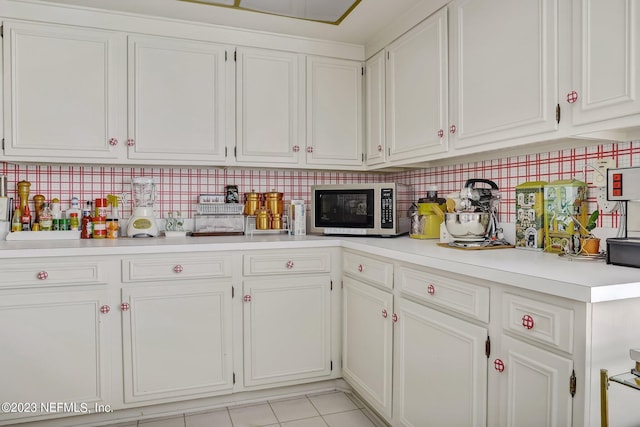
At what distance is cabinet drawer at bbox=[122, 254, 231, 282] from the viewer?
83.6 inches

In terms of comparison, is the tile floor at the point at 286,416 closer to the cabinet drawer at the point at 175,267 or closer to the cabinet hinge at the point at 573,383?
the cabinet drawer at the point at 175,267

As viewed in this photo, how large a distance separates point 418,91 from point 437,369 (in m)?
1.41

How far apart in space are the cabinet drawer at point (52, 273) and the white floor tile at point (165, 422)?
76 centimetres

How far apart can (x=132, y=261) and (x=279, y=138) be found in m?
1.14

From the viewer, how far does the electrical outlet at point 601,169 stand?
164 centimetres

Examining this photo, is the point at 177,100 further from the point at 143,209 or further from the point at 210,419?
the point at 210,419

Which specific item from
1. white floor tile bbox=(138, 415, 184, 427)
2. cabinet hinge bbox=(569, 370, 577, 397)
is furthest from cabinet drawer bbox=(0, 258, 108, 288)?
cabinet hinge bbox=(569, 370, 577, 397)

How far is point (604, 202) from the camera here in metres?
1.65

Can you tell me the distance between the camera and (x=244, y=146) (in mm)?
2637

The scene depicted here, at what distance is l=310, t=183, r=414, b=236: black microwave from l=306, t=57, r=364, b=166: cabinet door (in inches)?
11.3

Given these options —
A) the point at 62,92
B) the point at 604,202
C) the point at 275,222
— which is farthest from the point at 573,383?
the point at 62,92

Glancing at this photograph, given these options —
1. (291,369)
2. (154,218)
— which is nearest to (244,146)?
(154,218)

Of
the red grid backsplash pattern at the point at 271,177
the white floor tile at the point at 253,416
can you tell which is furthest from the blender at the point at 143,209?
the white floor tile at the point at 253,416

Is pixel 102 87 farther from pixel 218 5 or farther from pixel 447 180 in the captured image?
pixel 447 180
